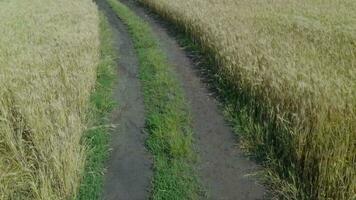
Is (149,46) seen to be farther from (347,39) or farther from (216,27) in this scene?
(347,39)

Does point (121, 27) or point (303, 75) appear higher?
point (303, 75)

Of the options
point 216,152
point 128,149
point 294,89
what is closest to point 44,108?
point 128,149

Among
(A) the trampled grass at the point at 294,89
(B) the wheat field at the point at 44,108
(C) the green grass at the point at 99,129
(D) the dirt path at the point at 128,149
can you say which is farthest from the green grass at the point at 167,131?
(B) the wheat field at the point at 44,108

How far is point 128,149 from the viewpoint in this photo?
8461 mm

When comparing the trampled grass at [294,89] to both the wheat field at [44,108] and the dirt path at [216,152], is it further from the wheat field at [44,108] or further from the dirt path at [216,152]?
the wheat field at [44,108]

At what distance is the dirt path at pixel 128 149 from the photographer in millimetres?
7109

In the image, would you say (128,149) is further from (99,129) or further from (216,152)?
(216,152)

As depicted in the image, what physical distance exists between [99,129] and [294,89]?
4103 mm

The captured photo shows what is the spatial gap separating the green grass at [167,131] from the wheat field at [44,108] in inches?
55.2

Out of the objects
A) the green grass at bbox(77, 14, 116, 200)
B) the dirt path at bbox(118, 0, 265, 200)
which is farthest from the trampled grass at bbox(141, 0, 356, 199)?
the green grass at bbox(77, 14, 116, 200)

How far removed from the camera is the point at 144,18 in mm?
22016

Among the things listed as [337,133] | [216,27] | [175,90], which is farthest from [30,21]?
[337,133]

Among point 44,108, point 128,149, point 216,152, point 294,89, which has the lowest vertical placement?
point 128,149

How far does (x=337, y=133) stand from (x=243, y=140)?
215 centimetres
